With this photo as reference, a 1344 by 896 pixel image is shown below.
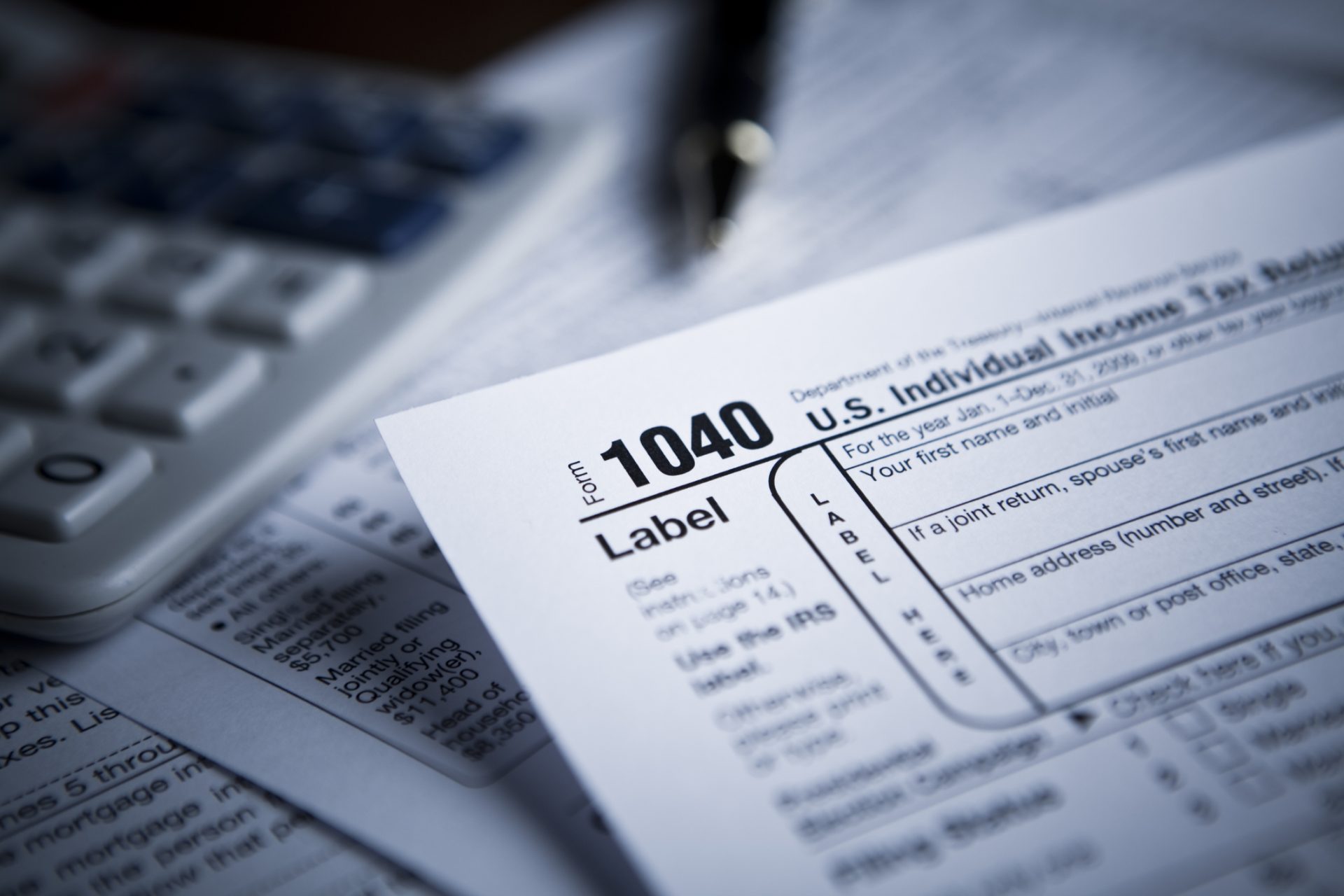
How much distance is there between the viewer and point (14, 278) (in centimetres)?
31

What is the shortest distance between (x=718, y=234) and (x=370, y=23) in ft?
0.91

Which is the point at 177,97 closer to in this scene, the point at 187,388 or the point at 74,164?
the point at 74,164

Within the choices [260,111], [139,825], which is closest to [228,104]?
[260,111]

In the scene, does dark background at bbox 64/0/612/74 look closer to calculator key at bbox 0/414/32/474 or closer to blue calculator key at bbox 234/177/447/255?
blue calculator key at bbox 234/177/447/255

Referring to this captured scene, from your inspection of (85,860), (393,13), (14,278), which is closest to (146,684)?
(85,860)

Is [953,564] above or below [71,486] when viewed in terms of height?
below

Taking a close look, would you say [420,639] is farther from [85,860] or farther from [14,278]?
[14,278]

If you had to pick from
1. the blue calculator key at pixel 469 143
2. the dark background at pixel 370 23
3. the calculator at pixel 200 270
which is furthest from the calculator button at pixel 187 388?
the dark background at pixel 370 23

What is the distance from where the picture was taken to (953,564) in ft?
0.62

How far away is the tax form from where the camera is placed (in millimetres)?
160

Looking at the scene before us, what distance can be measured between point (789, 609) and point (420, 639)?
0.08 metres

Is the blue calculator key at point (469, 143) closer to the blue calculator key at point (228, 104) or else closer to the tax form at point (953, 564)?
the blue calculator key at point (228, 104)

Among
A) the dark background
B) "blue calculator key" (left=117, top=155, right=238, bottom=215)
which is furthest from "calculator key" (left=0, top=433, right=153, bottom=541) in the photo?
the dark background

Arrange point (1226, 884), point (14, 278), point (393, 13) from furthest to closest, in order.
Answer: point (393, 13) < point (14, 278) < point (1226, 884)
